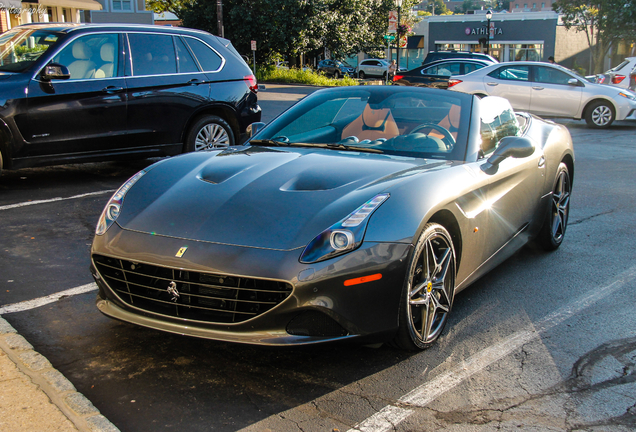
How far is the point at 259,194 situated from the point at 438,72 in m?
16.1

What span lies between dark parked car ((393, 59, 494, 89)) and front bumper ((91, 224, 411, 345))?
1532 centimetres

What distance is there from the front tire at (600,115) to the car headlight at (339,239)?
14.6m

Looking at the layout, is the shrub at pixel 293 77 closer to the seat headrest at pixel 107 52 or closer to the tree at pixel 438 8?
the seat headrest at pixel 107 52

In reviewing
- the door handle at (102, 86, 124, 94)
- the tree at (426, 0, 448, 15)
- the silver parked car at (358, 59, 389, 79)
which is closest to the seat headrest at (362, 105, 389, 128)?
the door handle at (102, 86, 124, 94)

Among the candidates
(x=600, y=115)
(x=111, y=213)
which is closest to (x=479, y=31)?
(x=600, y=115)

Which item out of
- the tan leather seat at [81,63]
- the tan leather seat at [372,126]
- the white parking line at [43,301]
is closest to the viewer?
the white parking line at [43,301]

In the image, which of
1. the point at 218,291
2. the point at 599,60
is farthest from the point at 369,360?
the point at 599,60

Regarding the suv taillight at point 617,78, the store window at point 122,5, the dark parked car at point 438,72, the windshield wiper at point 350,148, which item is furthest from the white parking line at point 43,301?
the store window at point 122,5

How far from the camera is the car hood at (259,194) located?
3.07m

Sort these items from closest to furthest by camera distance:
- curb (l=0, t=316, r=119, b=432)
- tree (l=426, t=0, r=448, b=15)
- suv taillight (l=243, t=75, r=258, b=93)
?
curb (l=0, t=316, r=119, b=432) → suv taillight (l=243, t=75, r=258, b=93) → tree (l=426, t=0, r=448, b=15)

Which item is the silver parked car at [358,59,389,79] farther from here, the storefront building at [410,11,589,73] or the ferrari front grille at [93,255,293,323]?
the ferrari front grille at [93,255,293,323]

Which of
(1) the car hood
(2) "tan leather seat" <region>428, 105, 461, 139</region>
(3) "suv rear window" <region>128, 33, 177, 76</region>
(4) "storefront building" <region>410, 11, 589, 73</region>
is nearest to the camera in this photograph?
(1) the car hood

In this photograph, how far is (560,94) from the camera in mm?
15961

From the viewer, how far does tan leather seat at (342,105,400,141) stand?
4.43 meters
